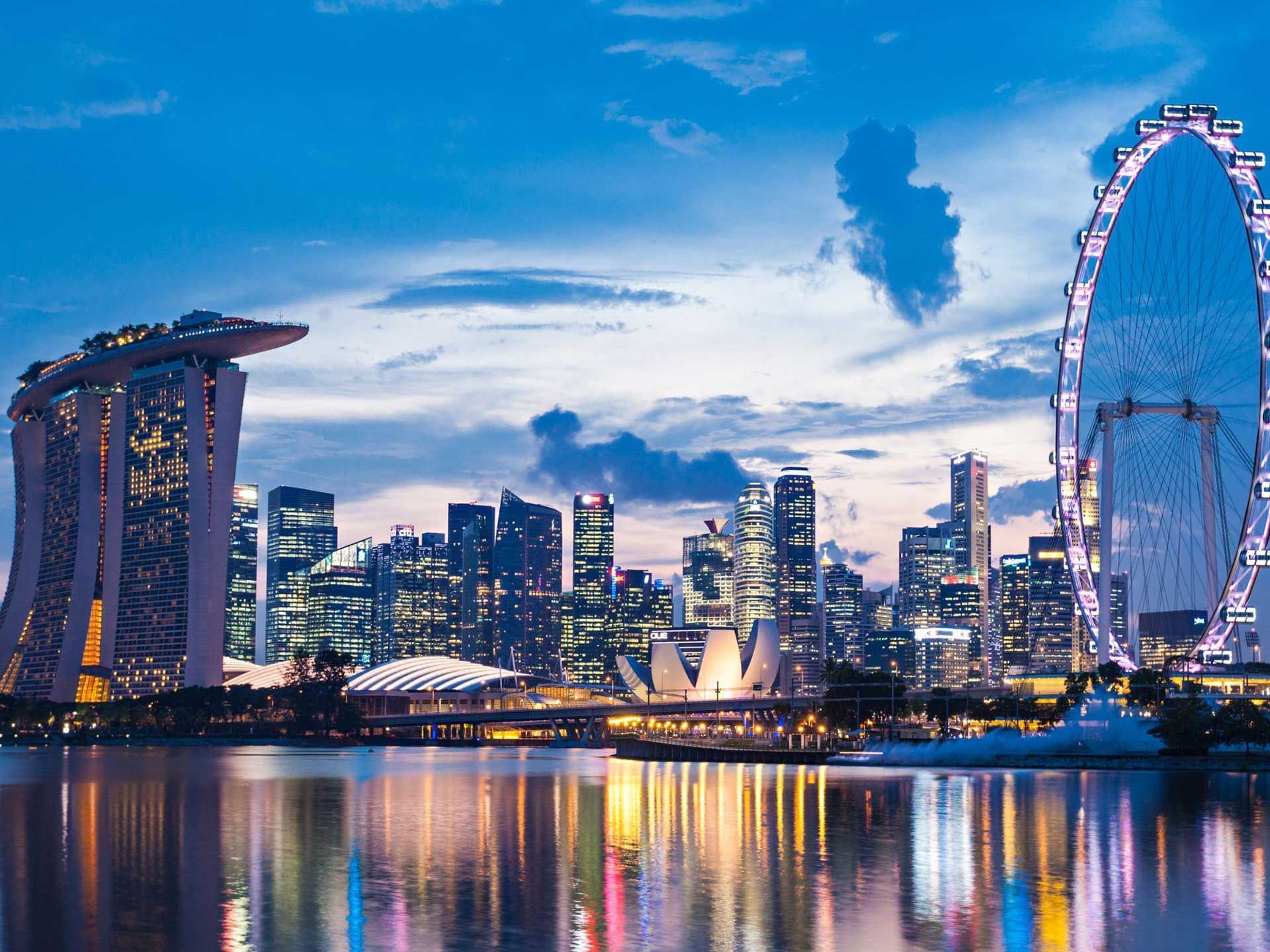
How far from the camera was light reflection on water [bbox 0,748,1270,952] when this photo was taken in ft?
104

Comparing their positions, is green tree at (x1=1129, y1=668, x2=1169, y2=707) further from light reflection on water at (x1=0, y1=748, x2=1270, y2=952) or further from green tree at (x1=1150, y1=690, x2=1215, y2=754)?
light reflection on water at (x1=0, y1=748, x2=1270, y2=952)

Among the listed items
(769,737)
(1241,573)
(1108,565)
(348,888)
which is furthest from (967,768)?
(348,888)

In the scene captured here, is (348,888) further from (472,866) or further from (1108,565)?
(1108,565)

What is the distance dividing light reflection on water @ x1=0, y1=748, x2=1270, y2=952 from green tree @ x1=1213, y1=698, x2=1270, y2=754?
40.5m

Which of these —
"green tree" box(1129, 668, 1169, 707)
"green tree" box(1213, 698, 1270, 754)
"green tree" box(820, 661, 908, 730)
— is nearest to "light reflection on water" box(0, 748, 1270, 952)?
"green tree" box(1213, 698, 1270, 754)

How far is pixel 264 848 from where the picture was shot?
49.5m

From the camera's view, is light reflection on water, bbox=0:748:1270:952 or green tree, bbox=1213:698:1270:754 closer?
light reflection on water, bbox=0:748:1270:952

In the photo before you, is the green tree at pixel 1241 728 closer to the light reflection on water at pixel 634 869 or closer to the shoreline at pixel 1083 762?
the shoreline at pixel 1083 762

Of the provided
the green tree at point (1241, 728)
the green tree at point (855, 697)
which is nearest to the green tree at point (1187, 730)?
the green tree at point (1241, 728)

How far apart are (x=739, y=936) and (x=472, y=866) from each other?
586 inches

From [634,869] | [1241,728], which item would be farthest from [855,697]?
[634,869]

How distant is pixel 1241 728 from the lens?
12469 centimetres

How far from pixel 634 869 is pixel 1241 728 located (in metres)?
94.6

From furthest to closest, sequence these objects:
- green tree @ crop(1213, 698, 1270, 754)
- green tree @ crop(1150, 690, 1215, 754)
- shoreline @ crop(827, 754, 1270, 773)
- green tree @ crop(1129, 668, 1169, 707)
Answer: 1. green tree @ crop(1129, 668, 1169, 707)
2. green tree @ crop(1213, 698, 1270, 754)
3. green tree @ crop(1150, 690, 1215, 754)
4. shoreline @ crop(827, 754, 1270, 773)
